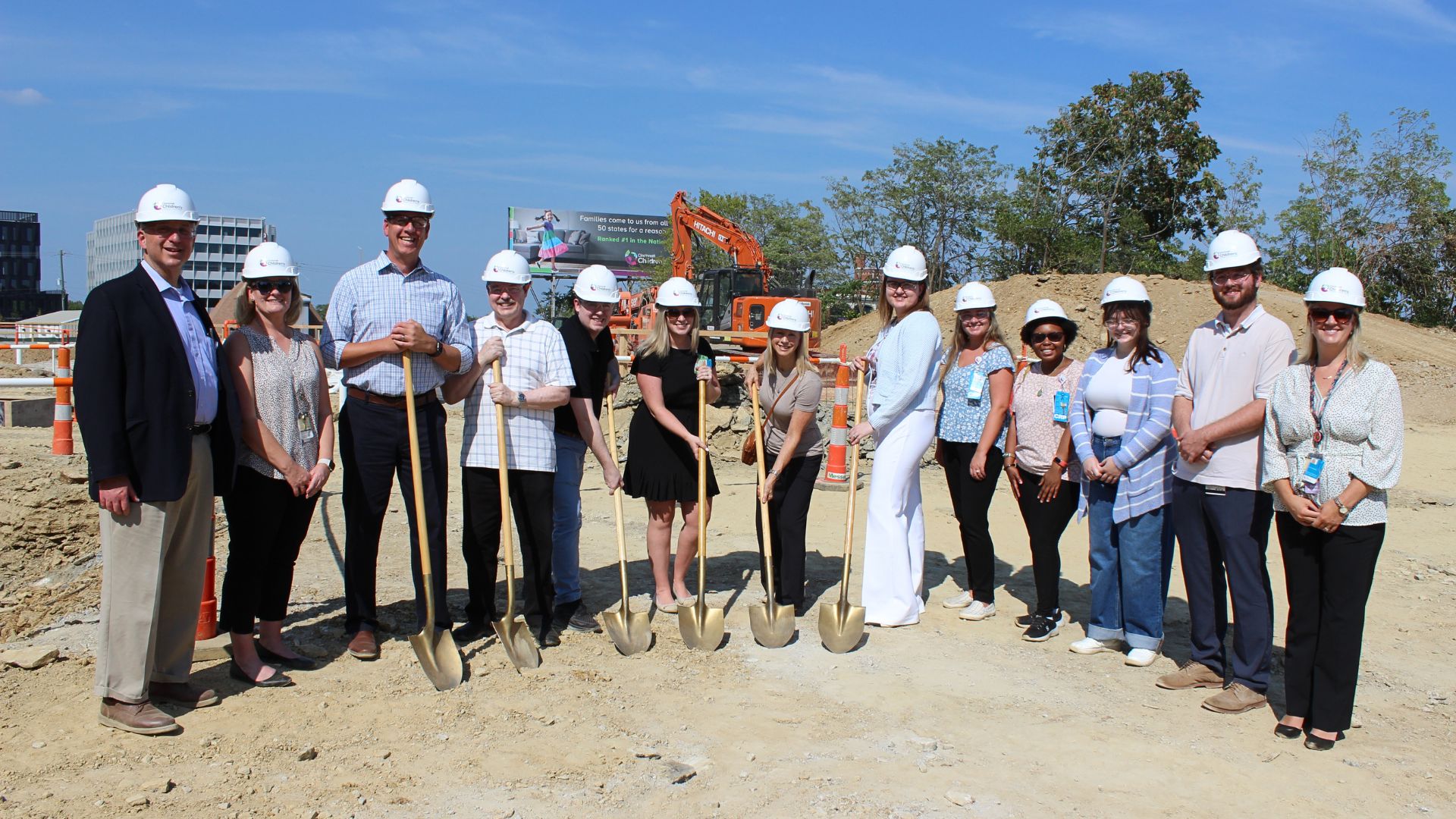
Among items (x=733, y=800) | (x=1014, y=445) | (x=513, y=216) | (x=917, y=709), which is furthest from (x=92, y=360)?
(x=513, y=216)

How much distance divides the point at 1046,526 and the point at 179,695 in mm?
4122

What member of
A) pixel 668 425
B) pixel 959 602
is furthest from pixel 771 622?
pixel 959 602

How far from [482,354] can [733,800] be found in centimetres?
248

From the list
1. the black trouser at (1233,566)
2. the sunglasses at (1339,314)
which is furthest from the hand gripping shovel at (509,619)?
the sunglasses at (1339,314)

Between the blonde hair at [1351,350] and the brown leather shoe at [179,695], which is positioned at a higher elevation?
the blonde hair at [1351,350]

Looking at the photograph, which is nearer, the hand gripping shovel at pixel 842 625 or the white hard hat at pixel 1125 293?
the white hard hat at pixel 1125 293

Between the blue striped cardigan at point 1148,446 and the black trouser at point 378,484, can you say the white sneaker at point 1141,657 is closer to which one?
the blue striped cardigan at point 1148,446

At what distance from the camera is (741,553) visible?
24.5 feet

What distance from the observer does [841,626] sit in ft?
17.5

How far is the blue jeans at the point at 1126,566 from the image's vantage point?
511 cm

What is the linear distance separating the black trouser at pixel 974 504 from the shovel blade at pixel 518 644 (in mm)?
2450

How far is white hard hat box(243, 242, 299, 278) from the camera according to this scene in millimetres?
4328

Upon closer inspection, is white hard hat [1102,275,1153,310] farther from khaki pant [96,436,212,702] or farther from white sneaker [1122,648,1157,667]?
khaki pant [96,436,212,702]

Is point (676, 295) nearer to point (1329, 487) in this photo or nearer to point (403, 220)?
point (403, 220)
